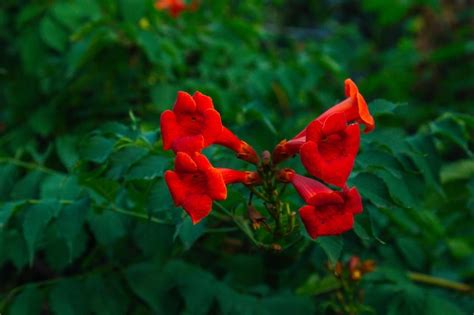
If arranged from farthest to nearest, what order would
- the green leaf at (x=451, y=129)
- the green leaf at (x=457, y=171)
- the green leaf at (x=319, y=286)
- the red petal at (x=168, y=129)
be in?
the green leaf at (x=457, y=171), the green leaf at (x=319, y=286), the green leaf at (x=451, y=129), the red petal at (x=168, y=129)

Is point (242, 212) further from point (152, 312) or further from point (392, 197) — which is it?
point (152, 312)

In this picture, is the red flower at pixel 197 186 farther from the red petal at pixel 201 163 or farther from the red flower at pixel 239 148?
the red flower at pixel 239 148

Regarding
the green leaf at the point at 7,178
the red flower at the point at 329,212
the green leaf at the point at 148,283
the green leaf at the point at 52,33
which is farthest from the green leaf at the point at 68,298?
the green leaf at the point at 52,33

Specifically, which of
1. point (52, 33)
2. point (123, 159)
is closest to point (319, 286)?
point (123, 159)

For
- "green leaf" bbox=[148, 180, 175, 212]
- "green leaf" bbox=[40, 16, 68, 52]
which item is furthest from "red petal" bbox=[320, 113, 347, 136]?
"green leaf" bbox=[40, 16, 68, 52]

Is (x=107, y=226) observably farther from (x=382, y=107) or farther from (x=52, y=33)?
(x=52, y=33)

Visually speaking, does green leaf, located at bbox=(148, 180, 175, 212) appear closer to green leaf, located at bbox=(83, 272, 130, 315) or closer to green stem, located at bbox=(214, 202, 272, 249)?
green stem, located at bbox=(214, 202, 272, 249)

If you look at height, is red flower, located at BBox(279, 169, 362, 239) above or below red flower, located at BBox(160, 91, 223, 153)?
below

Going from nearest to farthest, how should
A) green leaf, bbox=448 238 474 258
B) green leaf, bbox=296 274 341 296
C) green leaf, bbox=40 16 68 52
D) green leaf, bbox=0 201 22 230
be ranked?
green leaf, bbox=0 201 22 230 < green leaf, bbox=296 274 341 296 < green leaf, bbox=448 238 474 258 < green leaf, bbox=40 16 68 52
